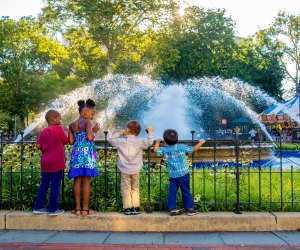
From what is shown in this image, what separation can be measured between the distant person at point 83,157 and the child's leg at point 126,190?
40 cm

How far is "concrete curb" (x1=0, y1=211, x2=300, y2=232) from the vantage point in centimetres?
567

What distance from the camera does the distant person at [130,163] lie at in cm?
591

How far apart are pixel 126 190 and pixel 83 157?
2.54ft

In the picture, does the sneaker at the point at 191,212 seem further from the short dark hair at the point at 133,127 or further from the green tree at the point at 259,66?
the green tree at the point at 259,66

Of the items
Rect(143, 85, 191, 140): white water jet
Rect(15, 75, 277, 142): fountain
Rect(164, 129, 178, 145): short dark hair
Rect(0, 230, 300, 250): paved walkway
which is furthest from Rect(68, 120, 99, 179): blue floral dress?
Rect(15, 75, 277, 142): fountain

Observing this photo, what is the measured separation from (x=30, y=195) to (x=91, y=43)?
926 inches

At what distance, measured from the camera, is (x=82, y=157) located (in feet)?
19.2

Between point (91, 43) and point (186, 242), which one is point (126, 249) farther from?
point (91, 43)

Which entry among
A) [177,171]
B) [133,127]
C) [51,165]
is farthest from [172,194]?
[51,165]

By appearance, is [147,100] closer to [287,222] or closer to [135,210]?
[135,210]

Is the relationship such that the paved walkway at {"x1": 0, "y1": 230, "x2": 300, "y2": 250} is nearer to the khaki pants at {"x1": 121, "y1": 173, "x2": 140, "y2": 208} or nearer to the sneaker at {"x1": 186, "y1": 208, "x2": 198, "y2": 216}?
the sneaker at {"x1": 186, "y1": 208, "x2": 198, "y2": 216}

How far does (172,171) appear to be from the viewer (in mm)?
5969

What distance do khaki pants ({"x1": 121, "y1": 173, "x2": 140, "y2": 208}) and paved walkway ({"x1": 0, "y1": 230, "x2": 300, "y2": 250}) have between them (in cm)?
47

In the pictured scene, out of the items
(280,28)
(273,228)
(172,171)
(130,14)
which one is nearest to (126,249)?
(172,171)
